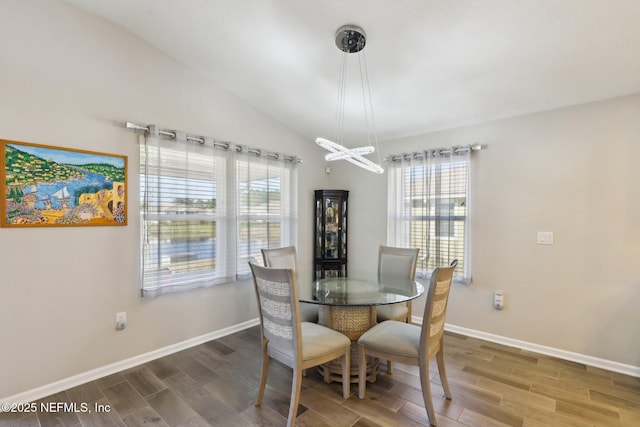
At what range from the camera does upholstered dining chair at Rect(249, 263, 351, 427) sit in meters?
1.80

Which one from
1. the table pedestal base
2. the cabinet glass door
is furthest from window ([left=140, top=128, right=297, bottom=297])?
the table pedestal base

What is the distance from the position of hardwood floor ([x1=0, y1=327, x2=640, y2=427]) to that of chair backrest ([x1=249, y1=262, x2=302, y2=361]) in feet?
1.64

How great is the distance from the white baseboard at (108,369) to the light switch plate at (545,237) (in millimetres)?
3400

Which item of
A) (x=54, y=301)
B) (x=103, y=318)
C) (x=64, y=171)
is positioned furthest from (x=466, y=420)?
(x=64, y=171)

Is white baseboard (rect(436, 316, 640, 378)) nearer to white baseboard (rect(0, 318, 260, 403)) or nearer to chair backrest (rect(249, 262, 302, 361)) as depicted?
chair backrest (rect(249, 262, 302, 361))

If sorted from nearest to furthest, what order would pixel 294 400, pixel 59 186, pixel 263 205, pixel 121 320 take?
pixel 294 400
pixel 59 186
pixel 121 320
pixel 263 205

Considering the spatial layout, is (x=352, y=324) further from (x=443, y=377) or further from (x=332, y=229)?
(x=332, y=229)

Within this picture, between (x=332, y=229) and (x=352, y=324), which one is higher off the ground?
(x=332, y=229)

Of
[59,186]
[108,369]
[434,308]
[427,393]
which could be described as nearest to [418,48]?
[434,308]

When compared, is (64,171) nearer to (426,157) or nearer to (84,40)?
(84,40)

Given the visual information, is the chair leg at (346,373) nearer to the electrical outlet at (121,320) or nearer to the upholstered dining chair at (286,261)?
the upholstered dining chair at (286,261)

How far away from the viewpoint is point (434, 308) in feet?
6.31

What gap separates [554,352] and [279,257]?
9.37ft

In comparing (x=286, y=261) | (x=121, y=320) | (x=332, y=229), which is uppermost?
(x=332, y=229)
